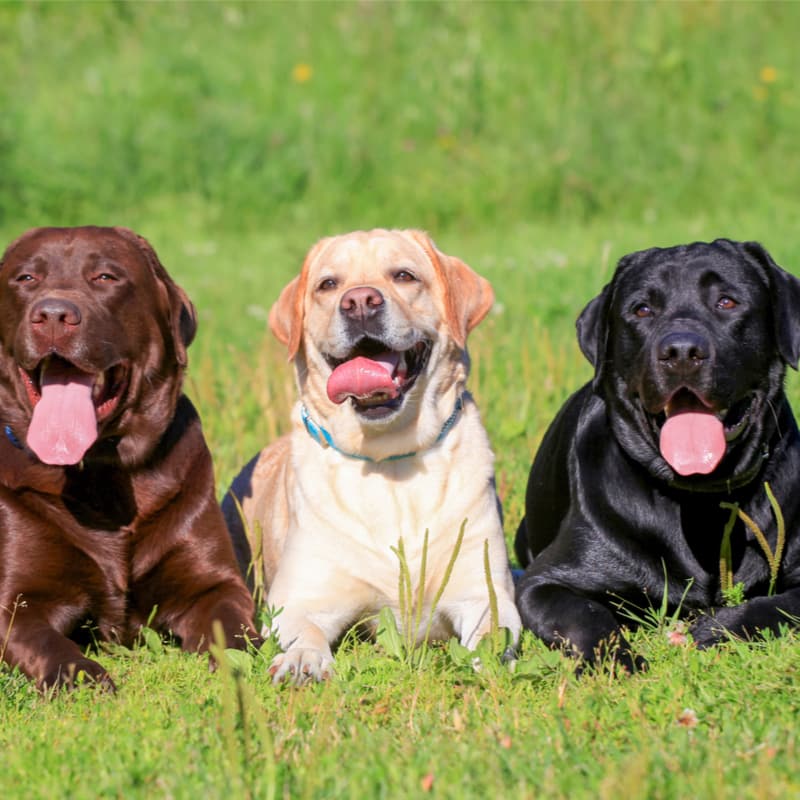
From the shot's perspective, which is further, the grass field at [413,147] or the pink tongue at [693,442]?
the grass field at [413,147]

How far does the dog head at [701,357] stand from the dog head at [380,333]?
23.2 inches

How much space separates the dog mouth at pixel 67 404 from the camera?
4.27 meters

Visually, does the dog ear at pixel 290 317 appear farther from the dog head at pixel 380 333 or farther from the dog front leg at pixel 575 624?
the dog front leg at pixel 575 624

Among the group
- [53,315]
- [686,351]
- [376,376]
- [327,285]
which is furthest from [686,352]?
[53,315]

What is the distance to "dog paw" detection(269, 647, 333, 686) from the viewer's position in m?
3.94

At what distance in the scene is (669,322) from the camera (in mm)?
4277

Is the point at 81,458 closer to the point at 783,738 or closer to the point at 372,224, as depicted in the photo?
the point at 783,738

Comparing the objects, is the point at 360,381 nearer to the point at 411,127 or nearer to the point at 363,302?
the point at 363,302

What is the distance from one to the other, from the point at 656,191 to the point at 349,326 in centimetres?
993

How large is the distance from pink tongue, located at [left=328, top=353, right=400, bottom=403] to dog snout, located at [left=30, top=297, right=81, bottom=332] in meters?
0.90

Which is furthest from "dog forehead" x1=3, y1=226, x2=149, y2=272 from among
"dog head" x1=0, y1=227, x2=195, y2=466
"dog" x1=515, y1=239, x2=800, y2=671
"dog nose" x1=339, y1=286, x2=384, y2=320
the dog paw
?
"dog" x1=515, y1=239, x2=800, y2=671

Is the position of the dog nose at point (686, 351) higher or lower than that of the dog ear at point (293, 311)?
higher

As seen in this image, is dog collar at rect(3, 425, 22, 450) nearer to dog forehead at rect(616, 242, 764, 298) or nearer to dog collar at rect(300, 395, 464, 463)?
dog collar at rect(300, 395, 464, 463)

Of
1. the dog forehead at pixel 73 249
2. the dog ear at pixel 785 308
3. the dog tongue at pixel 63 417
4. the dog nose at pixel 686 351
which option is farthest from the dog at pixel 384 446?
the dog ear at pixel 785 308
